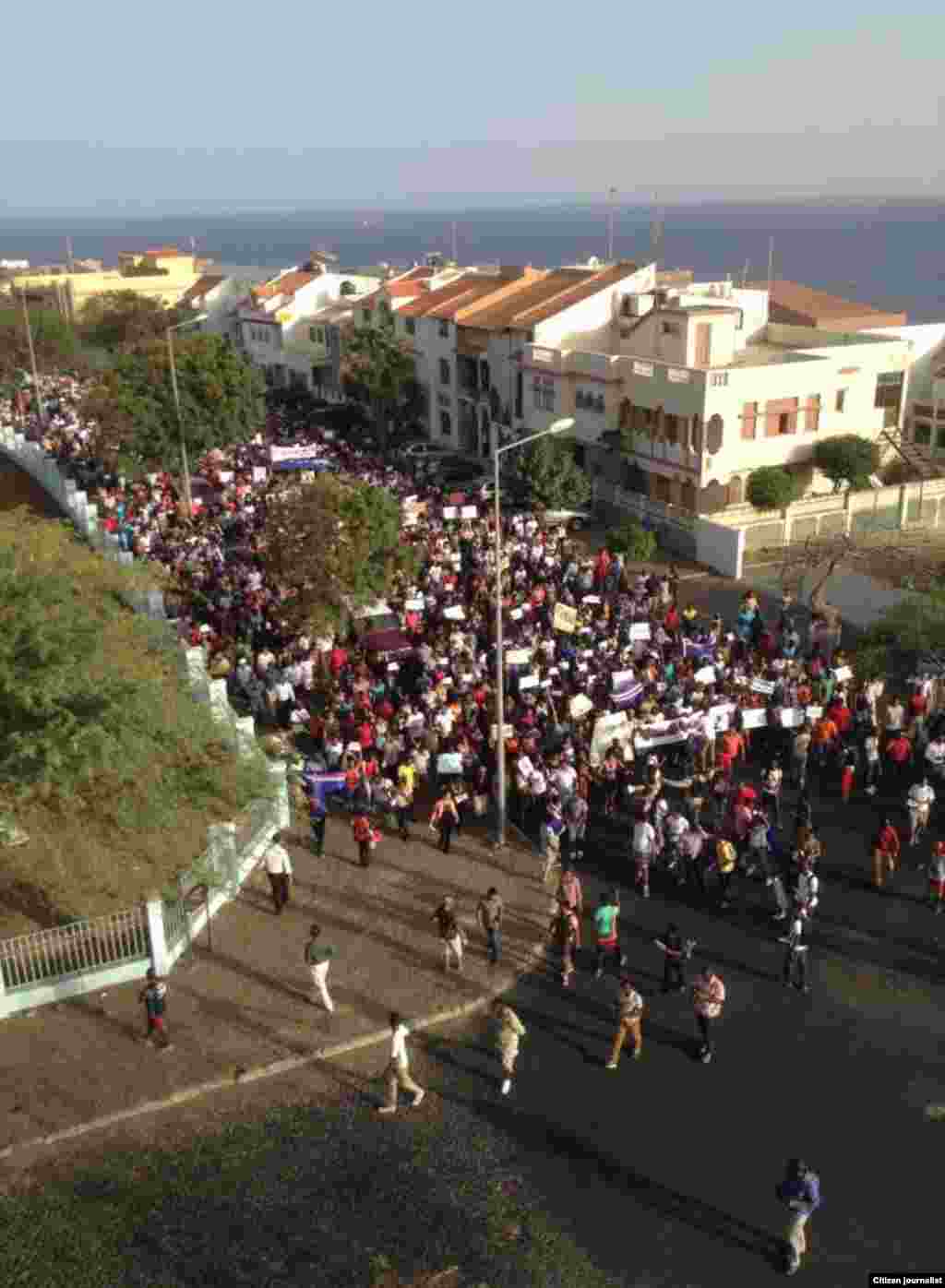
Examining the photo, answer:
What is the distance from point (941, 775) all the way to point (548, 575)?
39.8ft

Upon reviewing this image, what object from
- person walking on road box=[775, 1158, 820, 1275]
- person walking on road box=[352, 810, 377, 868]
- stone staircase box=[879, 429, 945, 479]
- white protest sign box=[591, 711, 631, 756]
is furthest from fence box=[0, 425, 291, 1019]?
stone staircase box=[879, 429, 945, 479]

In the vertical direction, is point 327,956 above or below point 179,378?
below

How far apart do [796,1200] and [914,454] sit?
121ft

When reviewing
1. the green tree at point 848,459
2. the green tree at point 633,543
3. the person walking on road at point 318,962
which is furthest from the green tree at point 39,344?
the person walking on road at point 318,962

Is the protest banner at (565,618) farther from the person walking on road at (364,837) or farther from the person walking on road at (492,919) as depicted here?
the person walking on road at (492,919)

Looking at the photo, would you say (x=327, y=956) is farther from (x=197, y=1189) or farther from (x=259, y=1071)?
(x=197, y=1189)

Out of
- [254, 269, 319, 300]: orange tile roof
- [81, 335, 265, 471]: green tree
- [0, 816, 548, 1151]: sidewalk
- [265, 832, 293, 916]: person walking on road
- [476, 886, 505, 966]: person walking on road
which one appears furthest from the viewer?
[254, 269, 319, 300]: orange tile roof

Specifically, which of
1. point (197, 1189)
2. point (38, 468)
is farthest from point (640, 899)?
point (38, 468)

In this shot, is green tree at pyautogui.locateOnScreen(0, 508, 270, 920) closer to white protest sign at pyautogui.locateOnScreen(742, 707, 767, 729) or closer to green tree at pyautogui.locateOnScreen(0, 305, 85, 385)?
white protest sign at pyautogui.locateOnScreen(742, 707, 767, 729)

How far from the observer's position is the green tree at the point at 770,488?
37.0 m

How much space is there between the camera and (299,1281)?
1052cm

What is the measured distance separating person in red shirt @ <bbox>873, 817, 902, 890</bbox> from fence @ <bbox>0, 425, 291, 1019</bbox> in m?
9.11

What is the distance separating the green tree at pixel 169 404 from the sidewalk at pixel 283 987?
83.6ft

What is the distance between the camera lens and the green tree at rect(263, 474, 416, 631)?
80.7ft
